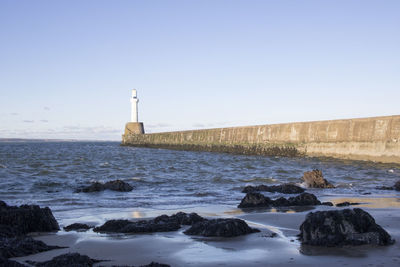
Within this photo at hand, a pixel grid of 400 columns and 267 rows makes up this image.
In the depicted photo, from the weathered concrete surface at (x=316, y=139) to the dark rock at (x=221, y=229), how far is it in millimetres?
Result: 13441

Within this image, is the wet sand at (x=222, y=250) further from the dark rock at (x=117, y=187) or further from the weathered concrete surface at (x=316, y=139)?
the weathered concrete surface at (x=316, y=139)

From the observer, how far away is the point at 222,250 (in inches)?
156

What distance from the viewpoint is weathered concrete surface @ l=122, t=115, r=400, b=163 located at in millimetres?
17250

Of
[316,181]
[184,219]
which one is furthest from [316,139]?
[184,219]

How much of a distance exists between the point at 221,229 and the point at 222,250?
26.5 inches

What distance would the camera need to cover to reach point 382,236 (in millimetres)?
4043

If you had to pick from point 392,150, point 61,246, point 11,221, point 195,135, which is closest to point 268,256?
point 61,246

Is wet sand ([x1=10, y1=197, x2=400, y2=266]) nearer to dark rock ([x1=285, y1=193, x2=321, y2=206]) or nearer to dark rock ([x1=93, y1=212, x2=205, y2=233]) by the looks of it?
dark rock ([x1=93, y1=212, x2=205, y2=233])

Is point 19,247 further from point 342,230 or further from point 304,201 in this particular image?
point 304,201

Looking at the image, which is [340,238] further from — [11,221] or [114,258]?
[11,221]

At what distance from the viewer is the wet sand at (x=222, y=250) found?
3.51 meters

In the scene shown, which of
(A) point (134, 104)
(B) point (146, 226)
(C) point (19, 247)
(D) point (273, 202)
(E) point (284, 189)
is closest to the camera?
(C) point (19, 247)

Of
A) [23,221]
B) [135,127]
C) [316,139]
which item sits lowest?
[23,221]

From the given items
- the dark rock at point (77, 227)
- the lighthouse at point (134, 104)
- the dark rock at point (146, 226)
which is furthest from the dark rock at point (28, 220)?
the lighthouse at point (134, 104)
